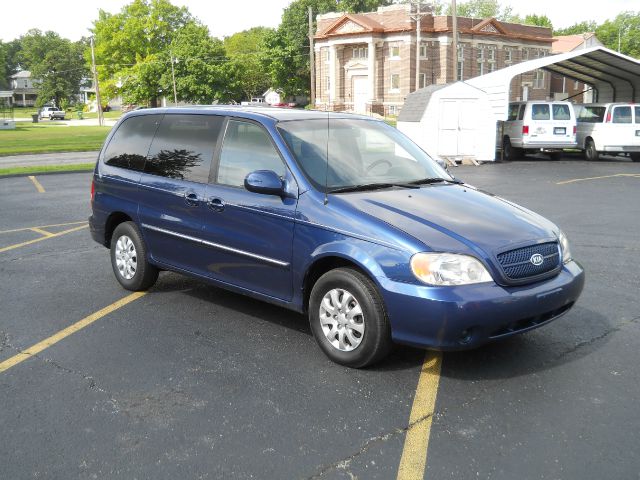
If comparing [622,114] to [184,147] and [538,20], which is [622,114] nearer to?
[184,147]

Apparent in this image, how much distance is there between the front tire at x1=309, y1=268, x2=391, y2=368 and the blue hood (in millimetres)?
480

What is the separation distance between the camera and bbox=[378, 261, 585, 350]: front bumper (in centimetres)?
421

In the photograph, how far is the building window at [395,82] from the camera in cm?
6850

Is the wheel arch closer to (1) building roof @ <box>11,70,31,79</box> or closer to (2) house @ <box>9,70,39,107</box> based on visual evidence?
(2) house @ <box>9,70,39,107</box>

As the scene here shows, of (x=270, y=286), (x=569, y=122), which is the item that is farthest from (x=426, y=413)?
(x=569, y=122)

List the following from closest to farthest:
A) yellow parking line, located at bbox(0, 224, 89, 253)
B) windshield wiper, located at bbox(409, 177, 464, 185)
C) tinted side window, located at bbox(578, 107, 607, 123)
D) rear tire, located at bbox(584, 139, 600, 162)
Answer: windshield wiper, located at bbox(409, 177, 464, 185)
yellow parking line, located at bbox(0, 224, 89, 253)
tinted side window, located at bbox(578, 107, 607, 123)
rear tire, located at bbox(584, 139, 600, 162)

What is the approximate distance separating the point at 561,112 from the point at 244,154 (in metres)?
19.6

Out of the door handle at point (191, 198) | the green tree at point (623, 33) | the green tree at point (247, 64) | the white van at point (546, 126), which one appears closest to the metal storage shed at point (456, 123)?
the white van at point (546, 126)

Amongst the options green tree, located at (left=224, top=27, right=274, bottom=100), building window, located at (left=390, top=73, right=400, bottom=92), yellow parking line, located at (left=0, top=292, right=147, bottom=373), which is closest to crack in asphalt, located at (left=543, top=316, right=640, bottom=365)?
yellow parking line, located at (left=0, top=292, right=147, bottom=373)

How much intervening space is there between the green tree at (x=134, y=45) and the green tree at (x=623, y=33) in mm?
65797

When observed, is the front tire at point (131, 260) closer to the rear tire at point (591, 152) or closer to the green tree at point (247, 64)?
the rear tire at point (591, 152)

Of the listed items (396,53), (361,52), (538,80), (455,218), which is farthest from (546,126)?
(538,80)

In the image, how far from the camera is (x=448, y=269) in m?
4.31

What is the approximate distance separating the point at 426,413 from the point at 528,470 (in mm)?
774
